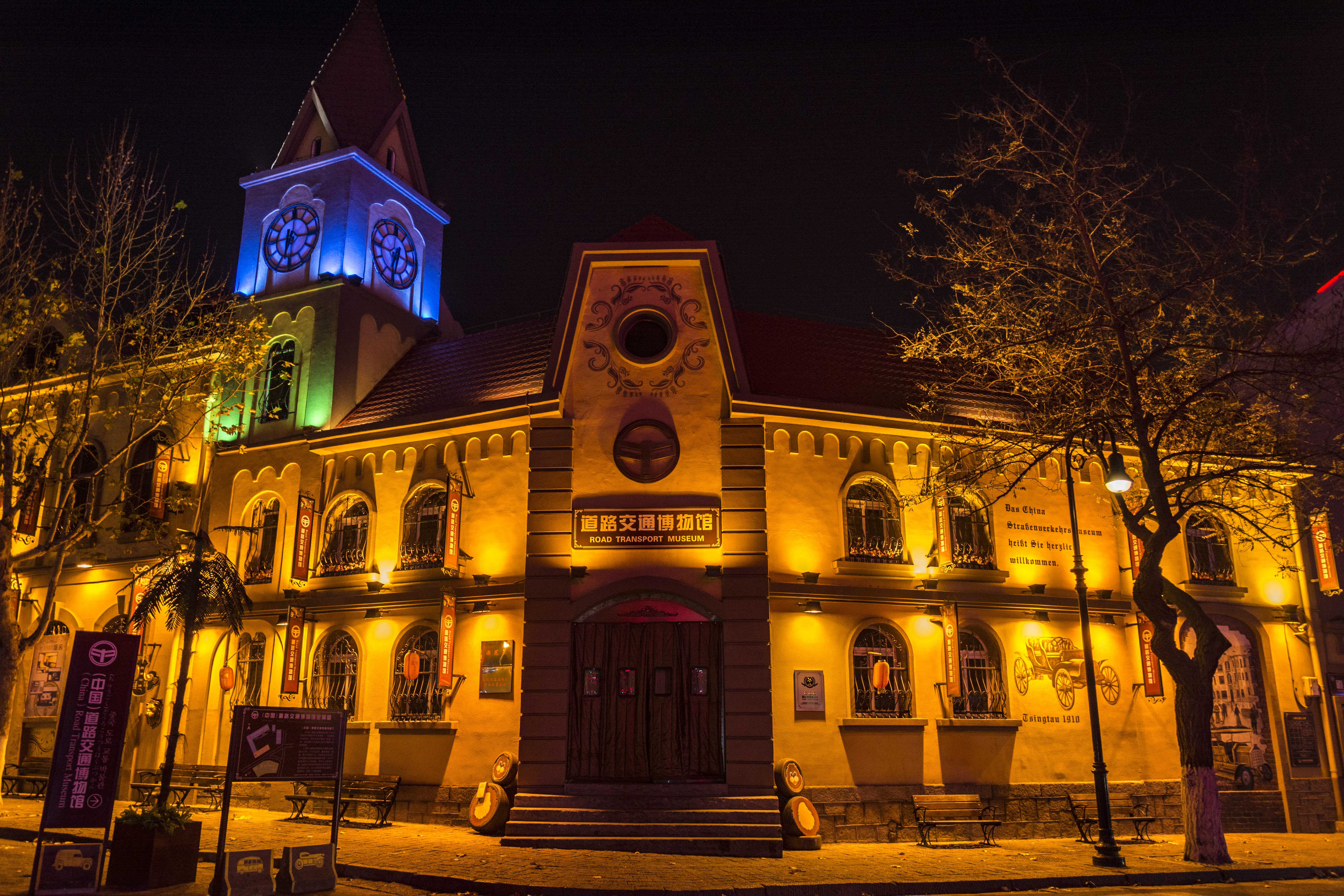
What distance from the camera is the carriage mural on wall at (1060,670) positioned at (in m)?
19.2

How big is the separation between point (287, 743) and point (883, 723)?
35.3ft

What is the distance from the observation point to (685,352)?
19.2m

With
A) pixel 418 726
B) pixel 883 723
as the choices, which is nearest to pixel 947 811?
pixel 883 723

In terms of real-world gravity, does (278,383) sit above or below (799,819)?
above

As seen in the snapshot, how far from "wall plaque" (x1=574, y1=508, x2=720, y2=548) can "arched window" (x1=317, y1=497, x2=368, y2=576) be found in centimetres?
546

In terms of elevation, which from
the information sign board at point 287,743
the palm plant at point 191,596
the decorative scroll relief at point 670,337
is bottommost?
the information sign board at point 287,743

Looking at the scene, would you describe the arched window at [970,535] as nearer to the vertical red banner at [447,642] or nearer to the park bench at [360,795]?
the vertical red banner at [447,642]

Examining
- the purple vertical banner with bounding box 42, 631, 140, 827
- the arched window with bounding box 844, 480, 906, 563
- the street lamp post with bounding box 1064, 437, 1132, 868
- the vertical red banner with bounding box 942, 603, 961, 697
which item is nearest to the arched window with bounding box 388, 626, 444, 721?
the purple vertical banner with bounding box 42, 631, 140, 827

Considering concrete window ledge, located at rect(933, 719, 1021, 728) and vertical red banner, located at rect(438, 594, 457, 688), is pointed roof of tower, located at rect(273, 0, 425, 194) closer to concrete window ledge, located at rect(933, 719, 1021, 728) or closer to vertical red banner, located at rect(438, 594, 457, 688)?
vertical red banner, located at rect(438, 594, 457, 688)

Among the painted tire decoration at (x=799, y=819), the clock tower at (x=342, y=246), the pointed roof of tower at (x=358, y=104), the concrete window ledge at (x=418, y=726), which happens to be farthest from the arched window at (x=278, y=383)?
the painted tire decoration at (x=799, y=819)

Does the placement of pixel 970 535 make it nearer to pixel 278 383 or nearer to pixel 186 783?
pixel 278 383

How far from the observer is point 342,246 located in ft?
80.9

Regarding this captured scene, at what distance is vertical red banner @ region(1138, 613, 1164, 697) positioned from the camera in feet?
63.5

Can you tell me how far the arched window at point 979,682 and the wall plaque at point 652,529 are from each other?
537 cm
